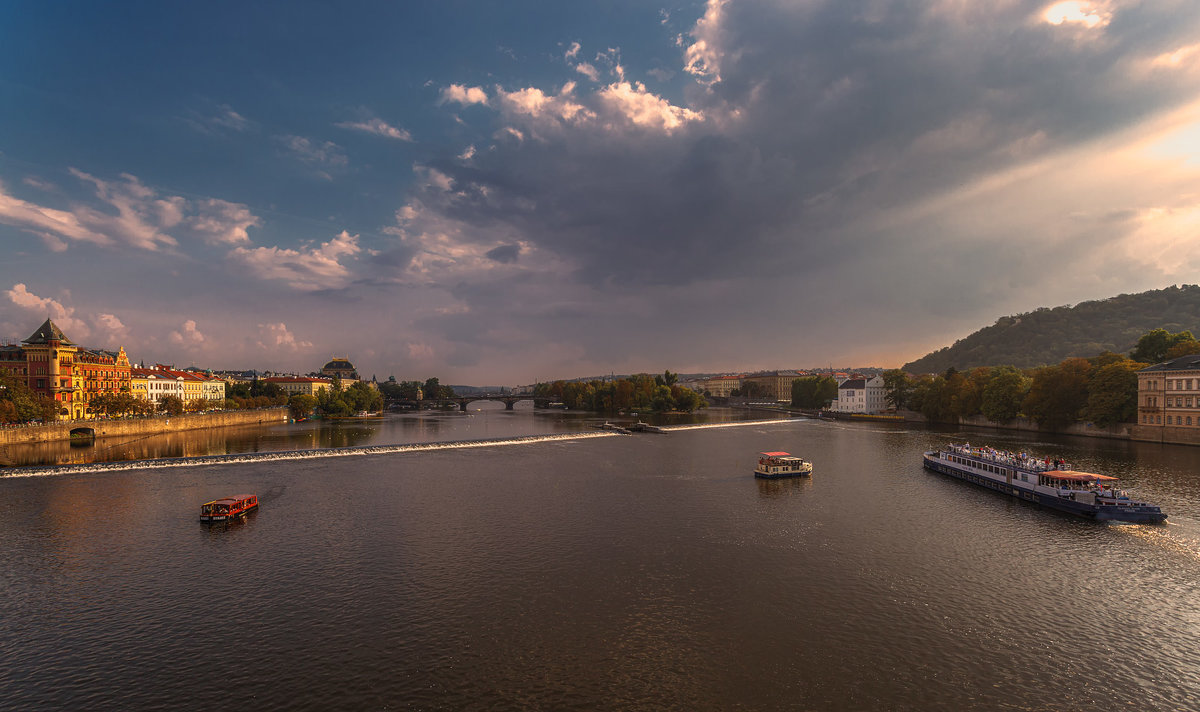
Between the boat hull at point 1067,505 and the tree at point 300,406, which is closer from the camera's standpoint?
the boat hull at point 1067,505

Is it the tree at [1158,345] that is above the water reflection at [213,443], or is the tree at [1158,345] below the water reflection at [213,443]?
above

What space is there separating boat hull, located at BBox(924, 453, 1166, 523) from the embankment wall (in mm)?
117636

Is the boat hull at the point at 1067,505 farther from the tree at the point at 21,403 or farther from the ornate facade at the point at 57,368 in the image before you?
the ornate facade at the point at 57,368

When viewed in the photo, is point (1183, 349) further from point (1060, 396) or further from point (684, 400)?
point (684, 400)

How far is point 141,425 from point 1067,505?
132 metres

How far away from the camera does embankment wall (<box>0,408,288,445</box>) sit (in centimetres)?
7800

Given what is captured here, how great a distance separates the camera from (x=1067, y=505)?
41875mm

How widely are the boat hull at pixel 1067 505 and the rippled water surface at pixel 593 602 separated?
100 centimetres

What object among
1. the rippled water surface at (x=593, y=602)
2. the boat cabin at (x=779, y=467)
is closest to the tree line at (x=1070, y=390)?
the rippled water surface at (x=593, y=602)

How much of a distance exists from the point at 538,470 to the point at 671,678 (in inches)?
1705

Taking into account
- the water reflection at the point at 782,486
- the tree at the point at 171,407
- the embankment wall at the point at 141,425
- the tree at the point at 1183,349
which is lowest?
the water reflection at the point at 782,486

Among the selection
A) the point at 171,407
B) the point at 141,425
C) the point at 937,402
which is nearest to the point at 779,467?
the point at 937,402

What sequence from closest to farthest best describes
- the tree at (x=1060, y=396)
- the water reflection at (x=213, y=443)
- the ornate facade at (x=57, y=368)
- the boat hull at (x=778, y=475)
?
1. the boat hull at (x=778, y=475)
2. the water reflection at (x=213, y=443)
3. the tree at (x=1060, y=396)
4. the ornate facade at (x=57, y=368)

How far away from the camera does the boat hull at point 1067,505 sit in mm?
37844
